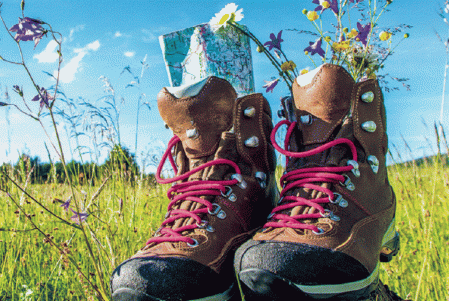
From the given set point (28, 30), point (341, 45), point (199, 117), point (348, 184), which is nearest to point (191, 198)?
point (199, 117)

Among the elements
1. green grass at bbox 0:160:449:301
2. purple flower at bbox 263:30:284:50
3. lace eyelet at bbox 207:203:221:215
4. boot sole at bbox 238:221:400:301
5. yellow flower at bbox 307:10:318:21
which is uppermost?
yellow flower at bbox 307:10:318:21

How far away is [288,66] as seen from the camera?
2051 mm

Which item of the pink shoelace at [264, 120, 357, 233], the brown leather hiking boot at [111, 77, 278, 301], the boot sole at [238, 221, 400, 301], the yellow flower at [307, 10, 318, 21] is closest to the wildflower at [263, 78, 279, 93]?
the yellow flower at [307, 10, 318, 21]

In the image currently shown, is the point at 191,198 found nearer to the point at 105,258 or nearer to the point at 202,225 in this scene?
the point at 202,225

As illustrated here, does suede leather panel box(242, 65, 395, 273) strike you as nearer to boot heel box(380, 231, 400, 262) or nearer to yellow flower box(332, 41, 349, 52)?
boot heel box(380, 231, 400, 262)

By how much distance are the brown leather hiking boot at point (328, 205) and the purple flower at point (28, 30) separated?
1.03 m

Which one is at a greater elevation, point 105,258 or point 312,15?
point 312,15

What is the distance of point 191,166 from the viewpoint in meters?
1.72

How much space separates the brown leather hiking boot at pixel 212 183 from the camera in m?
1.42

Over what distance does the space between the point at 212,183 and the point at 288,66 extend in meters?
0.88

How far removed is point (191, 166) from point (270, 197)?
424mm

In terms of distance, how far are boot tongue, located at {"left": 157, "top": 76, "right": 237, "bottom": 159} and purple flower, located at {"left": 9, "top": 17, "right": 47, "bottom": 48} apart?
1.83 feet

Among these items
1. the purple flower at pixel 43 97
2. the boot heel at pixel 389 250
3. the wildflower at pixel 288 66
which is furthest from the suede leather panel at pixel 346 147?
the purple flower at pixel 43 97

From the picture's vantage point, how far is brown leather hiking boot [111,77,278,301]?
1.42m
